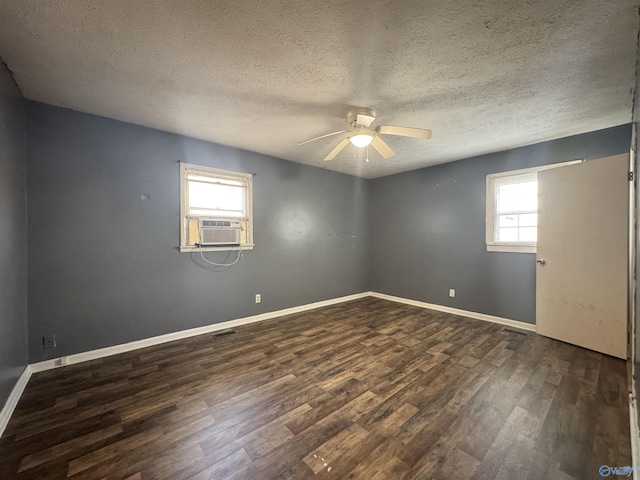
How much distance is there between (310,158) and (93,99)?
8.47 ft

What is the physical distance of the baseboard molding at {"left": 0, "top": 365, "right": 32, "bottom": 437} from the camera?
65.8 inches

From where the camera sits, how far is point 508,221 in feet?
12.0

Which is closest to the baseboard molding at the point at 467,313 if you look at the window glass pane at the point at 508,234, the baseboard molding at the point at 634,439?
the window glass pane at the point at 508,234

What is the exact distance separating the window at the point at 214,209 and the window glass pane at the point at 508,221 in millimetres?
3681

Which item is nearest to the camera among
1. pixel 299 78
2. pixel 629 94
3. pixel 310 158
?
pixel 299 78

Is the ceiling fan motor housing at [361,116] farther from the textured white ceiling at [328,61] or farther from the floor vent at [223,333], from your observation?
the floor vent at [223,333]

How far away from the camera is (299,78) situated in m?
1.98

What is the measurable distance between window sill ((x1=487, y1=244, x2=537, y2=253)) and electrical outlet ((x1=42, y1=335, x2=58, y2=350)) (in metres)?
5.33

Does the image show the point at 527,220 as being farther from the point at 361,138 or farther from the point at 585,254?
the point at 361,138

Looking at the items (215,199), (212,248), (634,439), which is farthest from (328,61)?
(634,439)

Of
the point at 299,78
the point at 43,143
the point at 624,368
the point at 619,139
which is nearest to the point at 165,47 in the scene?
the point at 299,78

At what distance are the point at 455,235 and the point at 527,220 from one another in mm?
939

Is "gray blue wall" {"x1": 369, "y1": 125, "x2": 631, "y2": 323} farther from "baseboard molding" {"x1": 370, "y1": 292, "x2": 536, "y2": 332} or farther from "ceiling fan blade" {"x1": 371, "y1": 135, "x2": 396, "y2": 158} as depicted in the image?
"ceiling fan blade" {"x1": 371, "y1": 135, "x2": 396, "y2": 158}

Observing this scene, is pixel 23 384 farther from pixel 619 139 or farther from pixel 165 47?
pixel 619 139
